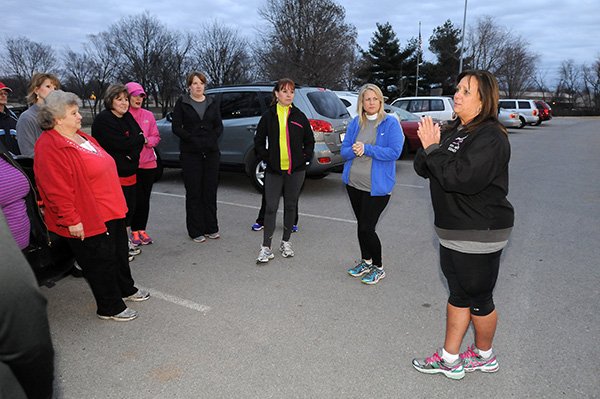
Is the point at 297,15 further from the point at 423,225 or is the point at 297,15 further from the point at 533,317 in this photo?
the point at 533,317

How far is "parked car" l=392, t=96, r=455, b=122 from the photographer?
578 inches

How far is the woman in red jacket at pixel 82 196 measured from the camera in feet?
9.99

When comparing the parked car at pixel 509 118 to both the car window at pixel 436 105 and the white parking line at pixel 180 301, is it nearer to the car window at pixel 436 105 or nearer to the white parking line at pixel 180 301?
the car window at pixel 436 105

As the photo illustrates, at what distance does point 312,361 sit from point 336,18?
3611 cm

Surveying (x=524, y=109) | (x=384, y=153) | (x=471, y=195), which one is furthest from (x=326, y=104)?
(x=524, y=109)

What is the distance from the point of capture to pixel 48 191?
9.98 feet

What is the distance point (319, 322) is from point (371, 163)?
148 cm

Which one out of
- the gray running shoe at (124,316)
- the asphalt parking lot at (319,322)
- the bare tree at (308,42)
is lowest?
the asphalt parking lot at (319,322)

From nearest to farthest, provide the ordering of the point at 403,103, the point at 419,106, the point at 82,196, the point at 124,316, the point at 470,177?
the point at 470,177 → the point at 82,196 → the point at 124,316 → the point at 419,106 → the point at 403,103

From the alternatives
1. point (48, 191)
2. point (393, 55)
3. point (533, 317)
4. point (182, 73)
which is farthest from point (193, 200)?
point (393, 55)

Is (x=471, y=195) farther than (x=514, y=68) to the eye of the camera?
No

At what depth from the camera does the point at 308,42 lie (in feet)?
113

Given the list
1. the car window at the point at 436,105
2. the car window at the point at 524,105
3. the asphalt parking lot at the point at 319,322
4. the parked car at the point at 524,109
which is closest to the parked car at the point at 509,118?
the parked car at the point at 524,109

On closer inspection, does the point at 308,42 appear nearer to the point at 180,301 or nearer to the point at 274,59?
the point at 274,59
